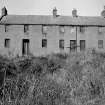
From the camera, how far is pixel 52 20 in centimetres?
2841

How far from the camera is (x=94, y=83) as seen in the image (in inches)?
226

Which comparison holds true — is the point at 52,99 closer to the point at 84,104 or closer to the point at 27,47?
the point at 84,104

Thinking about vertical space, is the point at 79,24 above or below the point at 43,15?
below

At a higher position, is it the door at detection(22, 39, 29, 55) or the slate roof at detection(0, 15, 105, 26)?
the slate roof at detection(0, 15, 105, 26)

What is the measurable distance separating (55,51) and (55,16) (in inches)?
268

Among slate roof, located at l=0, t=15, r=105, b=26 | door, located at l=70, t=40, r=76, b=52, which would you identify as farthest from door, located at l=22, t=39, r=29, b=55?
door, located at l=70, t=40, r=76, b=52

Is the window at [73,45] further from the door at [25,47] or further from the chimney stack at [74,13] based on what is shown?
the door at [25,47]

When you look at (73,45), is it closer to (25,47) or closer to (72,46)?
(72,46)

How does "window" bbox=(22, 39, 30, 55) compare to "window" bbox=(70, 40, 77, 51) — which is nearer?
"window" bbox=(22, 39, 30, 55)

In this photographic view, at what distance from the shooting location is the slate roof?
90.9 feet

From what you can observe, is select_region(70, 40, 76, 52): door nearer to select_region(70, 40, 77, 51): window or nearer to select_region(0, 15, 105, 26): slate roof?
select_region(70, 40, 77, 51): window

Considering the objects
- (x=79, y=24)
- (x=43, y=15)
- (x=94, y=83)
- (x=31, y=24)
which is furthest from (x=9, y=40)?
(x=94, y=83)

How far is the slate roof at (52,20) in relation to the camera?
27.7m

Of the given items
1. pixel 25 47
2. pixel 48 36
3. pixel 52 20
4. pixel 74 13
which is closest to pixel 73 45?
pixel 48 36
